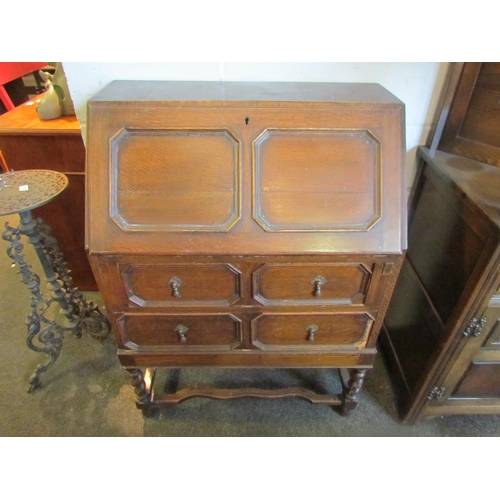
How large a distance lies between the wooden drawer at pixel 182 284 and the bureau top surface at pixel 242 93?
1.56 feet

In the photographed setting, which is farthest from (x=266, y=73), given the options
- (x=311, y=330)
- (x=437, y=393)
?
(x=437, y=393)

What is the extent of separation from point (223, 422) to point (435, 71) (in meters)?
1.66

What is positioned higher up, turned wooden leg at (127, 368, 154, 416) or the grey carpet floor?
turned wooden leg at (127, 368, 154, 416)

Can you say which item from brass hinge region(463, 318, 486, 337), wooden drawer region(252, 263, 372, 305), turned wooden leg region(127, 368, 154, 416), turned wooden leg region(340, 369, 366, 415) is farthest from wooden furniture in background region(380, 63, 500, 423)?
turned wooden leg region(127, 368, 154, 416)

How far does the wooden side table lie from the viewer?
127cm

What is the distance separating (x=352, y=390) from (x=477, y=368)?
460 millimetres

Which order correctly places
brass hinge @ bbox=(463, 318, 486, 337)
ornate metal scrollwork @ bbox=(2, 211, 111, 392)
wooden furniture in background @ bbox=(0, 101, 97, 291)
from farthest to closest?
1. wooden furniture in background @ bbox=(0, 101, 97, 291)
2. ornate metal scrollwork @ bbox=(2, 211, 111, 392)
3. brass hinge @ bbox=(463, 318, 486, 337)

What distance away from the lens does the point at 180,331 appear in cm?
113

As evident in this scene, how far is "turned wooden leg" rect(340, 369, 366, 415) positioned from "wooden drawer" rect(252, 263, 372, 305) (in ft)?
1.31

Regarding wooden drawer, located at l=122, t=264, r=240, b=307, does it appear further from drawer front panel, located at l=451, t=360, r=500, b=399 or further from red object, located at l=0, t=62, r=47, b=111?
red object, located at l=0, t=62, r=47, b=111

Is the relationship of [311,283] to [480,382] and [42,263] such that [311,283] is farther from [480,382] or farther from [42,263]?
[42,263]

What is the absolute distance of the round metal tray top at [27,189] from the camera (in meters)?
1.21

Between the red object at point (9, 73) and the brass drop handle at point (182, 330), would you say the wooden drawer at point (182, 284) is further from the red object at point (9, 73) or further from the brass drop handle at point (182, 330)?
the red object at point (9, 73)

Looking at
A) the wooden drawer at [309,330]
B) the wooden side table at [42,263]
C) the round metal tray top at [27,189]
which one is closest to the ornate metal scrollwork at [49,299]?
the wooden side table at [42,263]
